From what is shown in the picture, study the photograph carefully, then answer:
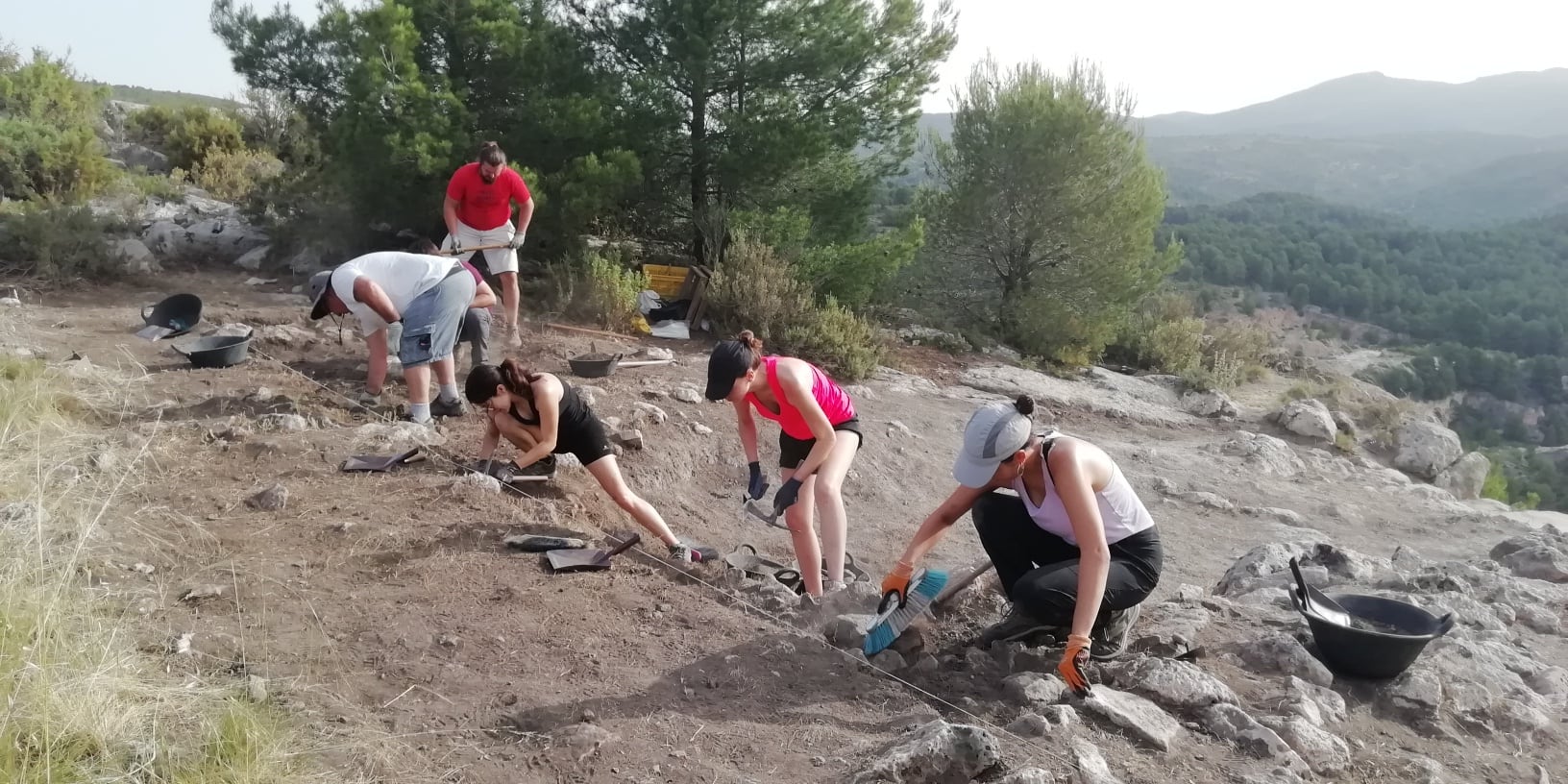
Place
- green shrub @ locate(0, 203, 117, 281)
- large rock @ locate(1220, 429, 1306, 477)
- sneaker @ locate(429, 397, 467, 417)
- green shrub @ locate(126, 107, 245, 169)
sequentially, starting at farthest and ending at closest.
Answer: green shrub @ locate(126, 107, 245, 169), green shrub @ locate(0, 203, 117, 281), large rock @ locate(1220, 429, 1306, 477), sneaker @ locate(429, 397, 467, 417)

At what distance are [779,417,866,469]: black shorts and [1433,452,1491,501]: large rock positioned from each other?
7.91m

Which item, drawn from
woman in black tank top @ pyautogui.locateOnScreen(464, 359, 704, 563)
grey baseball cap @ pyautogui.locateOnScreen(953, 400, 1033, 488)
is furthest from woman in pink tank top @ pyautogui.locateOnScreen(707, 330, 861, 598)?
grey baseball cap @ pyautogui.locateOnScreen(953, 400, 1033, 488)

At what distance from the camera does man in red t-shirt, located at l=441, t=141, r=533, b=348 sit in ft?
22.4

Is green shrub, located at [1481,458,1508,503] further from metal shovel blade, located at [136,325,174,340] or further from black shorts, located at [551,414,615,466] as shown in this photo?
metal shovel blade, located at [136,325,174,340]

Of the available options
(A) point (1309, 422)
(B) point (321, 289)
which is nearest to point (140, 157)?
(B) point (321, 289)

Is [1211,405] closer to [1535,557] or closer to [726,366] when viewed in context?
[1535,557]

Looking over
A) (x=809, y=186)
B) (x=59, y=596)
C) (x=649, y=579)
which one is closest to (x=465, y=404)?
(x=649, y=579)

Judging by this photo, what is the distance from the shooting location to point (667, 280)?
961cm

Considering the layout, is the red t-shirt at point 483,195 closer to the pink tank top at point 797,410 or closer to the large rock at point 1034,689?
the pink tank top at point 797,410

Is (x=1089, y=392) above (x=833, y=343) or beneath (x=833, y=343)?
beneath

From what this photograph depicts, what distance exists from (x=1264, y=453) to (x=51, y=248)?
422 inches

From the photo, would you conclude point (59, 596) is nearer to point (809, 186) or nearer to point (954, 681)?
point (954, 681)

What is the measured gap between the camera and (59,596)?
2.79 metres

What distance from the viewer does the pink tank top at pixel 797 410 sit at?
13.0ft
